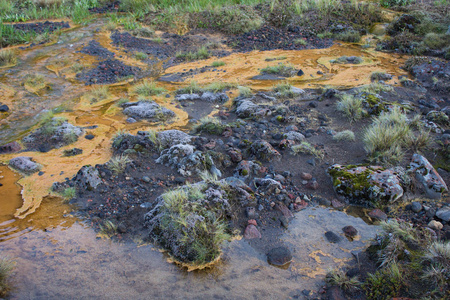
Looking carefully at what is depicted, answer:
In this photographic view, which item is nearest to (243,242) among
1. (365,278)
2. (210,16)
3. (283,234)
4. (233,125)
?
(283,234)

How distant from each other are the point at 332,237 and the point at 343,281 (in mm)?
701

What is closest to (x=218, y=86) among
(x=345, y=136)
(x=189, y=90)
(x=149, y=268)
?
(x=189, y=90)

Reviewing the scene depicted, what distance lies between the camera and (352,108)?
241 inches

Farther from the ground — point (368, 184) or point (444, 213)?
point (368, 184)

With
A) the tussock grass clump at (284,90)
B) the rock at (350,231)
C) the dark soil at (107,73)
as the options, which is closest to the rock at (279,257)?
the rock at (350,231)

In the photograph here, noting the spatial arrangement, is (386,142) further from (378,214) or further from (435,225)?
(435,225)

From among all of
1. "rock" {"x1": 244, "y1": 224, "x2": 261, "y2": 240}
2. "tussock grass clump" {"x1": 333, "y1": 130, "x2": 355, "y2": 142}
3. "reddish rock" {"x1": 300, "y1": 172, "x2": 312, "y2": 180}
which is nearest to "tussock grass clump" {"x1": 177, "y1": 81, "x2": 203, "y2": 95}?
"tussock grass clump" {"x1": 333, "y1": 130, "x2": 355, "y2": 142}

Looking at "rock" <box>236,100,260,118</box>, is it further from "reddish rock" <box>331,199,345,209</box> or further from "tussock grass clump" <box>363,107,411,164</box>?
"reddish rock" <box>331,199,345,209</box>

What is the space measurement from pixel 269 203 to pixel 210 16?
9252mm

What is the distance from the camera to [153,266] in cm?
345

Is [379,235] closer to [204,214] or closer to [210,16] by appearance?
[204,214]

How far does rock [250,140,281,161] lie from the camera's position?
4980 mm

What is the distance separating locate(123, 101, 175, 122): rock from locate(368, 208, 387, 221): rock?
410 cm

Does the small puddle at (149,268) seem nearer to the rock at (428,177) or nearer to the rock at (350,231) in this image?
the rock at (350,231)
